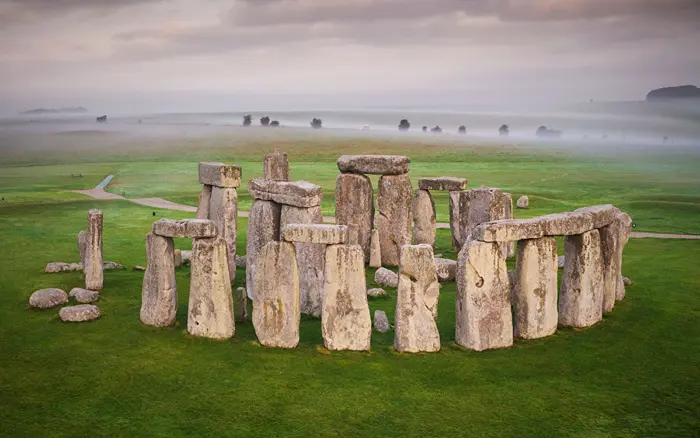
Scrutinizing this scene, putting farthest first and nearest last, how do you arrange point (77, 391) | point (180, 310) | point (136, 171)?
point (136, 171) < point (180, 310) < point (77, 391)

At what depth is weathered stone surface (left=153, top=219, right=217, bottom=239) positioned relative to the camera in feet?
45.3

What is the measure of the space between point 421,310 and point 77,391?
5645 mm

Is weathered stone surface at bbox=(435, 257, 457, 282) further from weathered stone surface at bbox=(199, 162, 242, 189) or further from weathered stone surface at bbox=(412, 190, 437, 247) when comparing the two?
weathered stone surface at bbox=(199, 162, 242, 189)

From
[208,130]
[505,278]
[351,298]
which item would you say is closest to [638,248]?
[505,278]

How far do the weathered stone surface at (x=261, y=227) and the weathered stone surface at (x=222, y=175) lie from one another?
1329 mm

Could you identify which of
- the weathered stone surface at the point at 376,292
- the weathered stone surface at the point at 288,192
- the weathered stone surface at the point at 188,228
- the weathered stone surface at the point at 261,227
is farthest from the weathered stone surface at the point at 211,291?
the weathered stone surface at the point at 376,292

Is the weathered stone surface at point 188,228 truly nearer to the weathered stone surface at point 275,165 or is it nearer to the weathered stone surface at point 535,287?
the weathered stone surface at point 535,287

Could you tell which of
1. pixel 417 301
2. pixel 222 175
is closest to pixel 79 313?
pixel 222 175

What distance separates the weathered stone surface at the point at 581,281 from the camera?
14.8 metres

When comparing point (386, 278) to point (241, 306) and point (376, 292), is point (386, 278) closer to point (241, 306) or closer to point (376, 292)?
point (376, 292)

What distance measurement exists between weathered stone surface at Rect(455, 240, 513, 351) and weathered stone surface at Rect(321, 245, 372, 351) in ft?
5.60

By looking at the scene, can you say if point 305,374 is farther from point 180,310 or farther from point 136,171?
point 136,171

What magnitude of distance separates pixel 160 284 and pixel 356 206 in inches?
313

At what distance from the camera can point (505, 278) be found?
13.5m
